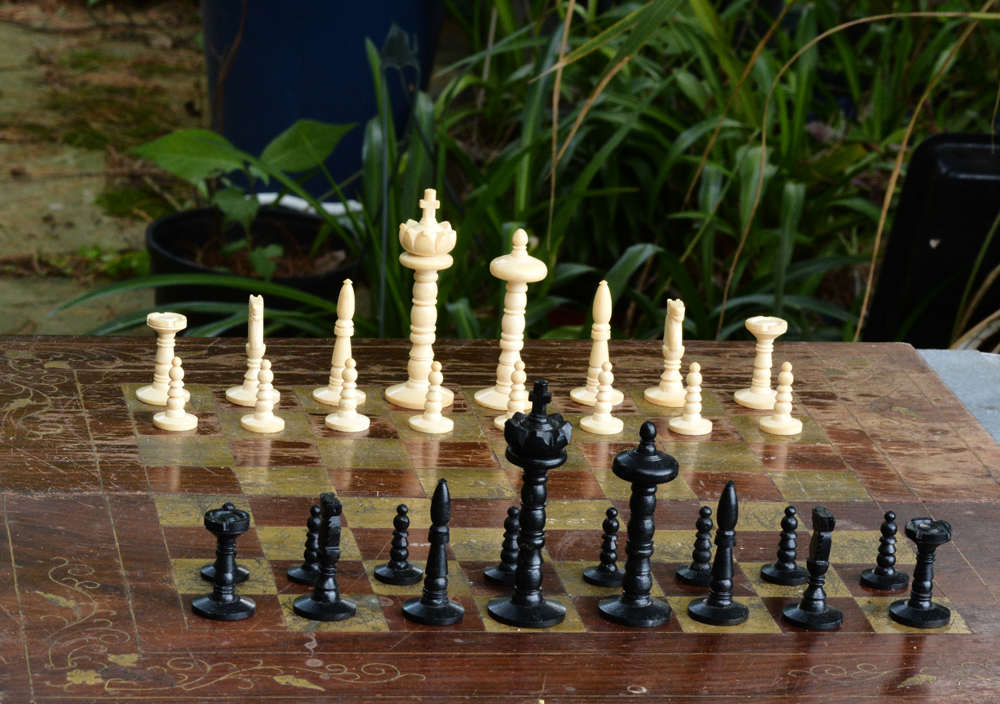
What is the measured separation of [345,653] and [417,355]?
695mm

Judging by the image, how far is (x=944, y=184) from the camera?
274cm

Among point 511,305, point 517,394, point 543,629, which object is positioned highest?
point 511,305

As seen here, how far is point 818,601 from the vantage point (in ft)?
4.53

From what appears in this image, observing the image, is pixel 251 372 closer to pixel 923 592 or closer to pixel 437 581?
pixel 437 581

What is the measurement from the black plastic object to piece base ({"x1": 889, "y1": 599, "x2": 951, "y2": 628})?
1.53 metres

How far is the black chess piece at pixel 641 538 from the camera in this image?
1.35m

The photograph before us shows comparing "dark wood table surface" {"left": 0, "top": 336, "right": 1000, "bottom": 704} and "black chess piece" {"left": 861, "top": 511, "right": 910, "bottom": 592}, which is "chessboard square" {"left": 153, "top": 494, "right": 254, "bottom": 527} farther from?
"black chess piece" {"left": 861, "top": 511, "right": 910, "bottom": 592}

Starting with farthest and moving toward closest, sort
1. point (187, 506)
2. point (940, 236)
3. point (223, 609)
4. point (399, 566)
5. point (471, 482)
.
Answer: point (940, 236) < point (471, 482) < point (187, 506) < point (399, 566) < point (223, 609)

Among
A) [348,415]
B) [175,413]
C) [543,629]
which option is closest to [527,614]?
[543,629]

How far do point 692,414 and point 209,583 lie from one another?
0.81 meters

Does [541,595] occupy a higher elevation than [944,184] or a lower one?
lower

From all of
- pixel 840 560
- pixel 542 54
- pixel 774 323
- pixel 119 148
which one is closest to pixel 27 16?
pixel 119 148

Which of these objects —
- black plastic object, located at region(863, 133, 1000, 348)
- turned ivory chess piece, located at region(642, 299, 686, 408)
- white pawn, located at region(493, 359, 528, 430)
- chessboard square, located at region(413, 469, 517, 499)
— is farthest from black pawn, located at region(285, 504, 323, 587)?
black plastic object, located at region(863, 133, 1000, 348)

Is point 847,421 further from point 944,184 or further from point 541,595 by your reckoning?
point 944,184
